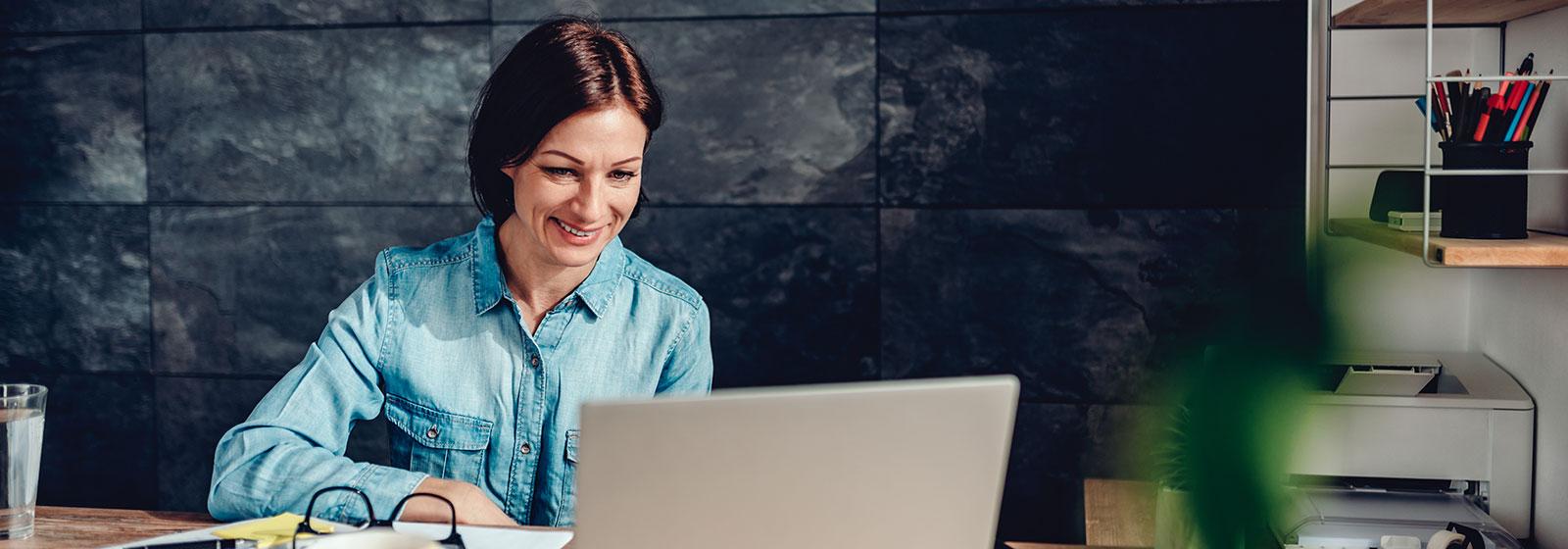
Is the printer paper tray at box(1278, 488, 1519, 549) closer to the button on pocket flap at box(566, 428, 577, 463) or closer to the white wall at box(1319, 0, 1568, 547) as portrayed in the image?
the white wall at box(1319, 0, 1568, 547)

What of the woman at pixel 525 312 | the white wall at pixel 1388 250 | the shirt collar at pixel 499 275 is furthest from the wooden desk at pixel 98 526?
the white wall at pixel 1388 250

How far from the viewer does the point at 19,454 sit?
141 centimetres

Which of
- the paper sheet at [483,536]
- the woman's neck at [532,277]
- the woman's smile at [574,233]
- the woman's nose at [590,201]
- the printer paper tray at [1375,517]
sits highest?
the woman's nose at [590,201]

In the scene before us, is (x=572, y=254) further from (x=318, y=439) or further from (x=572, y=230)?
(x=318, y=439)

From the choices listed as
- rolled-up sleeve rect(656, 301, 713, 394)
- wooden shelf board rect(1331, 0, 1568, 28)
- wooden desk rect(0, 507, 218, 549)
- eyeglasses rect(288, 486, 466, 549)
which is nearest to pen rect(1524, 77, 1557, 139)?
wooden shelf board rect(1331, 0, 1568, 28)

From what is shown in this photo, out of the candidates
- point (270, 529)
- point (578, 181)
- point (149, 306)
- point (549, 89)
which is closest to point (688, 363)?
point (578, 181)

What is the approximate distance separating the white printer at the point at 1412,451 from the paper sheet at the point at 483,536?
3.27ft

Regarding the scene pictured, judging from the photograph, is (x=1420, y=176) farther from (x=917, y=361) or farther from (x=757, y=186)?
(x=757, y=186)

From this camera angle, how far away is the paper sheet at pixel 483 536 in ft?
A: 4.54

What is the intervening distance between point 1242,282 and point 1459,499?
83cm

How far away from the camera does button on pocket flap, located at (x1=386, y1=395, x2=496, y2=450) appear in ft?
6.07

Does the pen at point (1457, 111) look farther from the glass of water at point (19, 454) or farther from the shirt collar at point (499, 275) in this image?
the glass of water at point (19, 454)

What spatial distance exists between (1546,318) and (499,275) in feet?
4.89

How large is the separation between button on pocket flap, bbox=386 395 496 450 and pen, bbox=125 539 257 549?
49 centimetres
